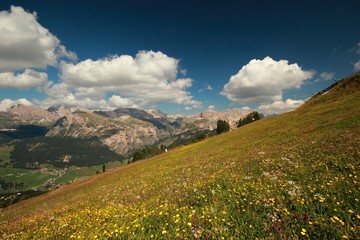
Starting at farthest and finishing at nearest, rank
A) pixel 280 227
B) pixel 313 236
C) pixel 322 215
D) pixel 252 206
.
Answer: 1. pixel 252 206
2. pixel 322 215
3. pixel 280 227
4. pixel 313 236

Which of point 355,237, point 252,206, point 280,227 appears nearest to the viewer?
point 355,237

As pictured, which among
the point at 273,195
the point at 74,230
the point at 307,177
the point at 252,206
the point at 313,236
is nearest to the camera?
the point at 313,236

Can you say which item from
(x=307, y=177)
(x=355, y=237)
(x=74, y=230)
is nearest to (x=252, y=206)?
(x=355, y=237)

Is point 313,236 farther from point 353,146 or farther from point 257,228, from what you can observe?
point 353,146

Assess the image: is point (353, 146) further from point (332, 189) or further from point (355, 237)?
point (355, 237)

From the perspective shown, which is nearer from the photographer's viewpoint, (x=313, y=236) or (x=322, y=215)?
(x=313, y=236)

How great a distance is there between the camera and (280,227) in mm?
6238

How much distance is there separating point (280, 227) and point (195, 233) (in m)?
2.60

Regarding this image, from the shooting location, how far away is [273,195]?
8828 millimetres

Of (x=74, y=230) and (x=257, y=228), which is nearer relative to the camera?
(x=257, y=228)

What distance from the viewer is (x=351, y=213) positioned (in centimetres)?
656

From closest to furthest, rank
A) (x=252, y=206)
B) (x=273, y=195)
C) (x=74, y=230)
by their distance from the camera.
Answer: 1. (x=252, y=206)
2. (x=273, y=195)
3. (x=74, y=230)

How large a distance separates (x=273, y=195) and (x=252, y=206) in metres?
1.25

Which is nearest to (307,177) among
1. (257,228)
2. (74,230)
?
(257,228)
